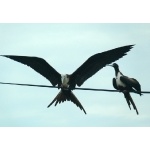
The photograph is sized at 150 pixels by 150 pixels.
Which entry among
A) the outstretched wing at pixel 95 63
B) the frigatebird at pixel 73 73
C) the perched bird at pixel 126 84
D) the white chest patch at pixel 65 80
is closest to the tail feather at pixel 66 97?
the frigatebird at pixel 73 73

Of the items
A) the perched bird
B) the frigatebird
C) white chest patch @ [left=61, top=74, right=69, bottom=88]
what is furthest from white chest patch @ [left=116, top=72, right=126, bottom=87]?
white chest patch @ [left=61, top=74, right=69, bottom=88]

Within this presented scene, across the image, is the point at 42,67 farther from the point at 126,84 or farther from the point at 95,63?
the point at 126,84

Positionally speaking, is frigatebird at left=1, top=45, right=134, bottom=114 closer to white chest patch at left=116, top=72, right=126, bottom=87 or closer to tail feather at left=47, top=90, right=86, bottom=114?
tail feather at left=47, top=90, right=86, bottom=114

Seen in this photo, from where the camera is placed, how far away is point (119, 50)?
22.1 feet

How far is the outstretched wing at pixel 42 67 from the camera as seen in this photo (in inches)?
279

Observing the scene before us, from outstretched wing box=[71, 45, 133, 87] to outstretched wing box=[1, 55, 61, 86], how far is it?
1.01ft

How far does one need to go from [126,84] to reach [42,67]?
4.60 feet

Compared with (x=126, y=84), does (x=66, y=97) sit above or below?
below

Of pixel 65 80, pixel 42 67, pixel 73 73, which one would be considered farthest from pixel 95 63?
pixel 42 67

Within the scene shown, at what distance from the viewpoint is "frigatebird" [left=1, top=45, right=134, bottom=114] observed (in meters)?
6.90

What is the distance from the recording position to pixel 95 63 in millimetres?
7066

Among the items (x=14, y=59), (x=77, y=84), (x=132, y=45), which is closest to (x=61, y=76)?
(x=77, y=84)

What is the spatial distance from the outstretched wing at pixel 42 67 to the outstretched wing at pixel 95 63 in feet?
1.01

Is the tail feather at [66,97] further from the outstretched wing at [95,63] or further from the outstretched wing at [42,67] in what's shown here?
the outstretched wing at [42,67]
